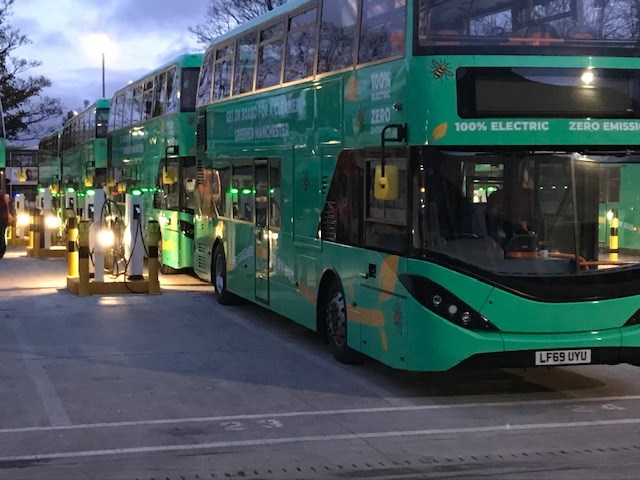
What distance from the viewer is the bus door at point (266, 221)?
14.3 m

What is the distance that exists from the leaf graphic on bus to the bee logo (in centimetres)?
38

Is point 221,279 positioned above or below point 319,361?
above

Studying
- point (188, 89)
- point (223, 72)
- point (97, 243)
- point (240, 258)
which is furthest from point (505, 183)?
point (188, 89)

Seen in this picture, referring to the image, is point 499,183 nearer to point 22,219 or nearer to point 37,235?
point 37,235

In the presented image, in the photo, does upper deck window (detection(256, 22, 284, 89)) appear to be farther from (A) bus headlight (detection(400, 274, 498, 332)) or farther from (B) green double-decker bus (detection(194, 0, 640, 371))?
(A) bus headlight (detection(400, 274, 498, 332))

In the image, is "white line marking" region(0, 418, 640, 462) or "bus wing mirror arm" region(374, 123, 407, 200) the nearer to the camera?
"white line marking" region(0, 418, 640, 462)

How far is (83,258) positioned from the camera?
1853 centimetres

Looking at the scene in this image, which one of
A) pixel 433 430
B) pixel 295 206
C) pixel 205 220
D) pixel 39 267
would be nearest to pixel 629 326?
pixel 433 430

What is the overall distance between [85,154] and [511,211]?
91.9ft

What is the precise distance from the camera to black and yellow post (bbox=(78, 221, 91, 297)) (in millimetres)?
18531

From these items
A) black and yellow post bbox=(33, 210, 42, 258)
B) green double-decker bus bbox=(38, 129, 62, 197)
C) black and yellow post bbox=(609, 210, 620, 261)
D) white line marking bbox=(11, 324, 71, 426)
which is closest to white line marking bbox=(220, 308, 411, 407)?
black and yellow post bbox=(609, 210, 620, 261)

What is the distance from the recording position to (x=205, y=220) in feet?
60.7

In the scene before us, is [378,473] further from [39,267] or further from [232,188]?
[39,267]

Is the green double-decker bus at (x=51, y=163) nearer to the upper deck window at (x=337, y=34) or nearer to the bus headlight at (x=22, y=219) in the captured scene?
the bus headlight at (x=22, y=219)
